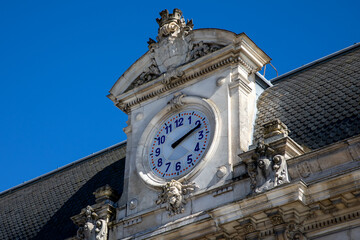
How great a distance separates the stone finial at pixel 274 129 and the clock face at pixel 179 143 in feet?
6.49

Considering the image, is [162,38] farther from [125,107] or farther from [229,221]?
[229,221]

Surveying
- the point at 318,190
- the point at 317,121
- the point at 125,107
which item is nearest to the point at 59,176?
the point at 125,107

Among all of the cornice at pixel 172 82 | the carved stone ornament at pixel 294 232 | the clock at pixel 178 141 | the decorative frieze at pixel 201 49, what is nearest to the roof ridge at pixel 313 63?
the cornice at pixel 172 82

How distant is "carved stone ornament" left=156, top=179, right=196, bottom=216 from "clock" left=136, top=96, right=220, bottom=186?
1.00ft

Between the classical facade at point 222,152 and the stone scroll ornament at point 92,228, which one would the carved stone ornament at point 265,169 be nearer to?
the classical facade at point 222,152

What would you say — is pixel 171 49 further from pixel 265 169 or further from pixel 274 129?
pixel 265 169

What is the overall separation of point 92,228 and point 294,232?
20.3 feet

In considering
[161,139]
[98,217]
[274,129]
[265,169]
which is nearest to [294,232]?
[265,169]

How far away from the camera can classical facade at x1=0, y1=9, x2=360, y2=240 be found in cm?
1780

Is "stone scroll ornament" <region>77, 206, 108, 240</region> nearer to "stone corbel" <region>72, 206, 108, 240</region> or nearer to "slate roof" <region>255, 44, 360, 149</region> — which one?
"stone corbel" <region>72, 206, 108, 240</region>

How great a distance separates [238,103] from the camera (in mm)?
21266

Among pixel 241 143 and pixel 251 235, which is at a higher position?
pixel 241 143

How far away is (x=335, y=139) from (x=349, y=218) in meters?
2.70

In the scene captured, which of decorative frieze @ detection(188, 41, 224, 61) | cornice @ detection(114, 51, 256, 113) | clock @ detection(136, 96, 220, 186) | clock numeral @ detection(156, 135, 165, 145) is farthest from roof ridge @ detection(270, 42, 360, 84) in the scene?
clock numeral @ detection(156, 135, 165, 145)
